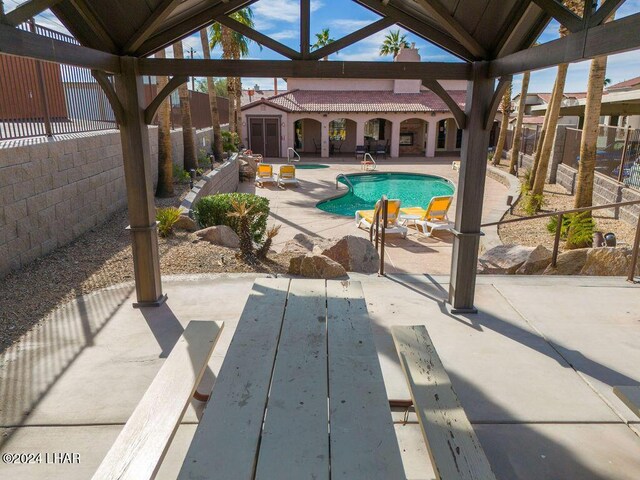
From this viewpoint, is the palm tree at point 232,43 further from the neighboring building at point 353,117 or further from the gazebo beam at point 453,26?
the gazebo beam at point 453,26

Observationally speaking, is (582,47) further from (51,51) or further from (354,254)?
(354,254)

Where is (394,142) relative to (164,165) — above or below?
above

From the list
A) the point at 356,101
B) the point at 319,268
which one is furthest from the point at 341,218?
the point at 356,101

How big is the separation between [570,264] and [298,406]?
619 cm

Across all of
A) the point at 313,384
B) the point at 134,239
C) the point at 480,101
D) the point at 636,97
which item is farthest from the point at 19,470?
the point at 636,97

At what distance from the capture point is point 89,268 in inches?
245

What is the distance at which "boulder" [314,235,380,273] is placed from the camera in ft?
23.5

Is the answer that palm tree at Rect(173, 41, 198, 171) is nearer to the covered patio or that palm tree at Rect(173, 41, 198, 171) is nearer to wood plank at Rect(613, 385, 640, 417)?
the covered patio

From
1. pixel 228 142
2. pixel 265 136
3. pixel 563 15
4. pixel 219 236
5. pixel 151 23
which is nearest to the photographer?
pixel 563 15

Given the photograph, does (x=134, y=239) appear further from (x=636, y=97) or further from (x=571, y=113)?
(x=571, y=113)

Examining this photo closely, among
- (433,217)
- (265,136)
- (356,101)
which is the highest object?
(356,101)

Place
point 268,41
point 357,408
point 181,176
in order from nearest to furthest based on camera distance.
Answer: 1. point 357,408
2. point 268,41
3. point 181,176

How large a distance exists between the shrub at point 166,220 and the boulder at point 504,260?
5.19 m

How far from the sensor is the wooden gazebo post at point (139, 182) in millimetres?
4555
